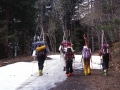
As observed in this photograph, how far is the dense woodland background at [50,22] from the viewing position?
90.1 ft

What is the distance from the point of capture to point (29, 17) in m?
29.9

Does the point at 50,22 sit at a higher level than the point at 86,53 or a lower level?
higher

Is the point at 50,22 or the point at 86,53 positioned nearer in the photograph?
the point at 86,53

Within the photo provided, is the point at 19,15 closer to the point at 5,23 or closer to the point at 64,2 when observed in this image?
the point at 5,23

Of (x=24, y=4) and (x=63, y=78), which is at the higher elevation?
(x=24, y=4)

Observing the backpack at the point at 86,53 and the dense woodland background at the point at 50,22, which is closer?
the backpack at the point at 86,53

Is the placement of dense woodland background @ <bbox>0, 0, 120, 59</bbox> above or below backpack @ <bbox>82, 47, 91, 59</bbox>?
above

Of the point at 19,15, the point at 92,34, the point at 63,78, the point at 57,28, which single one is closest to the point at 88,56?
the point at 63,78

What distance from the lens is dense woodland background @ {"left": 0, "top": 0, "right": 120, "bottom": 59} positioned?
2745 centimetres

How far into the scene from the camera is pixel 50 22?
1848 inches

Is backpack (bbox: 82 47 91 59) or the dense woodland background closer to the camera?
backpack (bbox: 82 47 91 59)

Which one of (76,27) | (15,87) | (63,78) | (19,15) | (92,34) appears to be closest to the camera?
(15,87)

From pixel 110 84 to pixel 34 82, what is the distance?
3.41 metres

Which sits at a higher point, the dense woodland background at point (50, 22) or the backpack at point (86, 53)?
the dense woodland background at point (50, 22)
